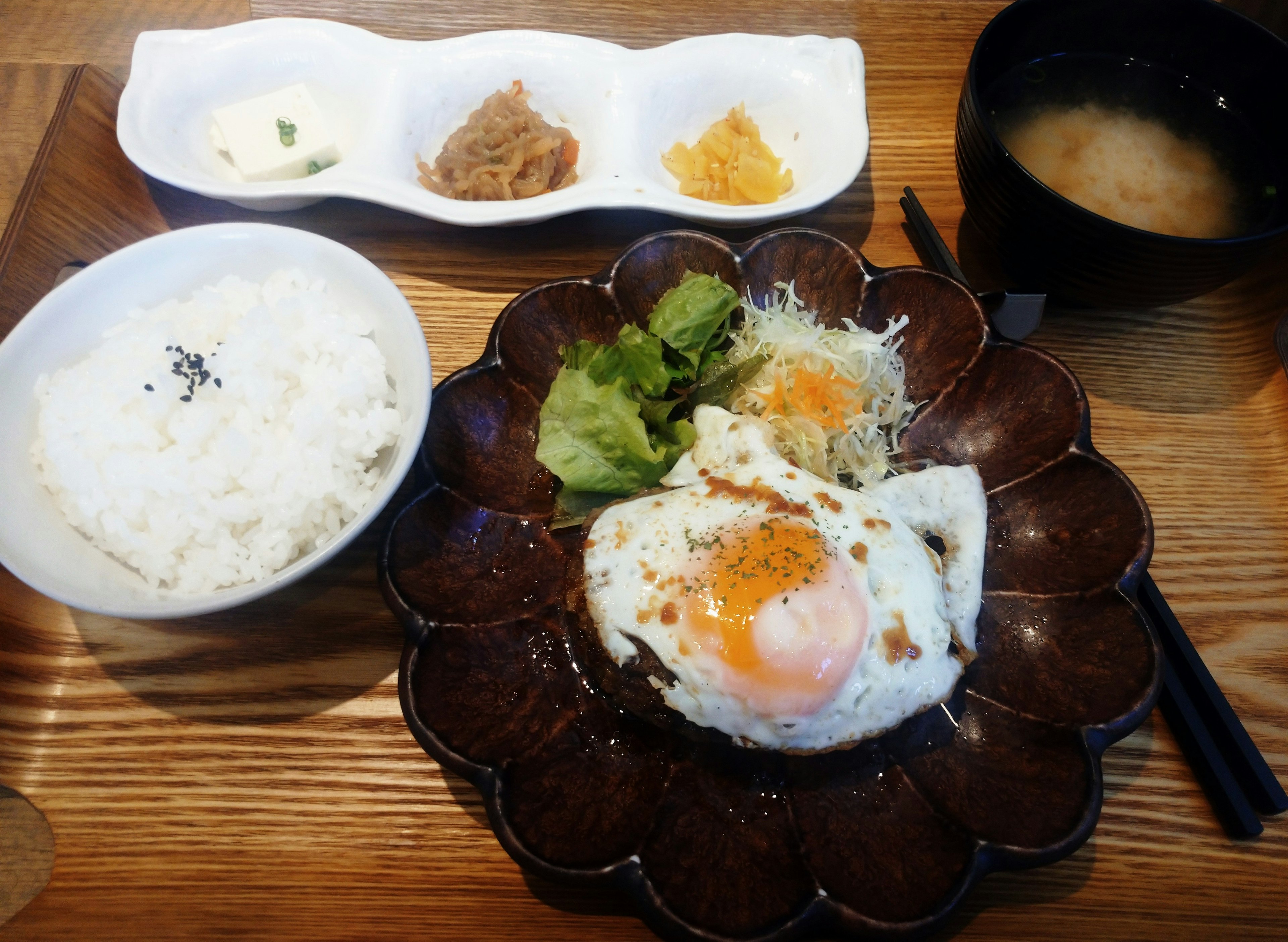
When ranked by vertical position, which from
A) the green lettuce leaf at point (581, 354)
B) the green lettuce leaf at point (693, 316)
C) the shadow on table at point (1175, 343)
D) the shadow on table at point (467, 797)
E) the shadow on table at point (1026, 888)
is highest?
the green lettuce leaf at point (693, 316)

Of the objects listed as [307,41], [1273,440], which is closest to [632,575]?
[1273,440]

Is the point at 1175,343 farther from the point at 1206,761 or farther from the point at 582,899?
the point at 582,899

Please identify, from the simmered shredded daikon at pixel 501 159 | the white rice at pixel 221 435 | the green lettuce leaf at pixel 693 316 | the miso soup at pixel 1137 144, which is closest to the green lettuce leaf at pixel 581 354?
the green lettuce leaf at pixel 693 316

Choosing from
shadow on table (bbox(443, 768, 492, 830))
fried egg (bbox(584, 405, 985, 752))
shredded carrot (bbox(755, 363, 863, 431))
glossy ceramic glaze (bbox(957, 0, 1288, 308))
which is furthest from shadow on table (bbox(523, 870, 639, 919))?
glossy ceramic glaze (bbox(957, 0, 1288, 308))

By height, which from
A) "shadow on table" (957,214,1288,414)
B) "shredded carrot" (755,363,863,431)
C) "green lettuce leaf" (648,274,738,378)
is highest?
"green lettuce leaf" (648,274,738,378)

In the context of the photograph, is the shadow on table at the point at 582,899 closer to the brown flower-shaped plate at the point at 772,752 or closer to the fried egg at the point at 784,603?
the brown flower-shaped plate at the point at 772,752

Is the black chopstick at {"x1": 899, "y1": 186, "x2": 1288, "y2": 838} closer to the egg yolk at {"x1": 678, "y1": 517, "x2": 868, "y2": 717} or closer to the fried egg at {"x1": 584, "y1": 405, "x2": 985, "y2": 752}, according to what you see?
the fried egg at {"x1": 584, "y1": 405, "x2": 985, "y2": 752}
